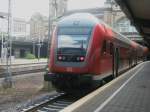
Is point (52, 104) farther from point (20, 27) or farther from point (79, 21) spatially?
point (20, 27)

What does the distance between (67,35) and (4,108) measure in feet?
12.1

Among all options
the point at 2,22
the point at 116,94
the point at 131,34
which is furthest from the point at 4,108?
the point at 131,34

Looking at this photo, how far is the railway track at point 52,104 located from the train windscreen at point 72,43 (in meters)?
1.61

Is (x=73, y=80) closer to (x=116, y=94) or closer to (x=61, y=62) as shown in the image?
(x=61, y=62)

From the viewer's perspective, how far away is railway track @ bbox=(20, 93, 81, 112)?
1316 centimetres

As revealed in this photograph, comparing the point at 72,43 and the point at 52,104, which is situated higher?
the point at 72,43

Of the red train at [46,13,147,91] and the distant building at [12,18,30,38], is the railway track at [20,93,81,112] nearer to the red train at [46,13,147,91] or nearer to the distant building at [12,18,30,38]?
the red train at [46,13,147,91]

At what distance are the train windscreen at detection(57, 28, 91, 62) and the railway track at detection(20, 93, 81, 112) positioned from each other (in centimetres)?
161

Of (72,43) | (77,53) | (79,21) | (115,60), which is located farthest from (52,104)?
(115,60)

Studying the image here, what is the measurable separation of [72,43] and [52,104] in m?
2.48

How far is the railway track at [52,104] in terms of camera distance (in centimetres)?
1316

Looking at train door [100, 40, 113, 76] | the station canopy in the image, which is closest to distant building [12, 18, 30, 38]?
the station canopy

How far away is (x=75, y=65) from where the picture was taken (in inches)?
588

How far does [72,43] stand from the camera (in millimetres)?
15320
